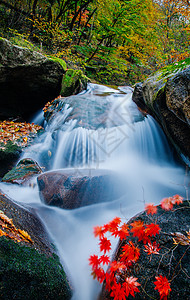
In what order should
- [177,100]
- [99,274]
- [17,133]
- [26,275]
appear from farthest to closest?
[17,133] → [177,100] → [99,274] → [26,275]

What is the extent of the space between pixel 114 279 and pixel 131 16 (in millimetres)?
15992

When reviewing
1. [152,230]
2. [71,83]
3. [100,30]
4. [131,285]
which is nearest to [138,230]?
[152,230]

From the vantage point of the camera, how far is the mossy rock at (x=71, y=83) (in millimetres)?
7648

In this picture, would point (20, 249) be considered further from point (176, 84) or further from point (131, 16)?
point (131, 16)

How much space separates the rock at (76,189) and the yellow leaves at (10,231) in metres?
1.63

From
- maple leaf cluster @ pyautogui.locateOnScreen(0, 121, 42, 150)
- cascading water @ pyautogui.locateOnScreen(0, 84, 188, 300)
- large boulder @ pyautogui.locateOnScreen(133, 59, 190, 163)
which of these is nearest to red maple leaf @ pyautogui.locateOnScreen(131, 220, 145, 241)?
cascading water @ pyautogui.locateOnScreen(0, 84, 188, 300)

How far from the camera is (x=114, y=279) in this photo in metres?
1.71

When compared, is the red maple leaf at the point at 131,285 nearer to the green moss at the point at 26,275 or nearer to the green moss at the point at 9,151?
the green moss at the point at 26,275

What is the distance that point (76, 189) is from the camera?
337 centimetres

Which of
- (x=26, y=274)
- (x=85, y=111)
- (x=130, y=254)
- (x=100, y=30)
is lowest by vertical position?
(x=130, y=254)

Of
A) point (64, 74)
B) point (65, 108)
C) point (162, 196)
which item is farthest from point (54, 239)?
point (64, 74)

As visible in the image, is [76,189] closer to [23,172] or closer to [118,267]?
[23,172]

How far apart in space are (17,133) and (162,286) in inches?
230

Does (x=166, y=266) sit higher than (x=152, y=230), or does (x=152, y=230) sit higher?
(x=152, y=230)
